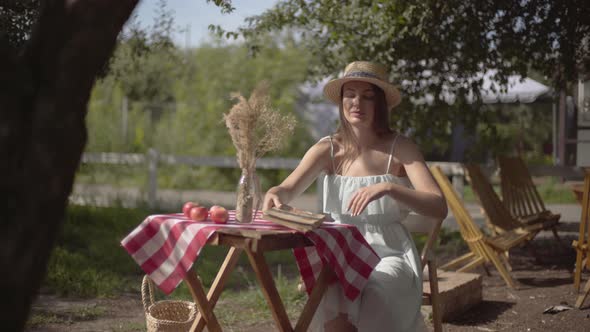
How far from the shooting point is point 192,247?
315 centimetres

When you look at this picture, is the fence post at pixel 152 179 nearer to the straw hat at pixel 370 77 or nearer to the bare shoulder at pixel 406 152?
the straw hat at pixel 370 77

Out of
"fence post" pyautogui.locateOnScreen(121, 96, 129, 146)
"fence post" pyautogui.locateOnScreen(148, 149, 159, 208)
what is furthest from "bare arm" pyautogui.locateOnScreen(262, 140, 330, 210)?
"fence post" pyautogui.locateOnScreen(121, 96, 129, 146)

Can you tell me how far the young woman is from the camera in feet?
11.8

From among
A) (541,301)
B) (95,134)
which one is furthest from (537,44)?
(95,134)

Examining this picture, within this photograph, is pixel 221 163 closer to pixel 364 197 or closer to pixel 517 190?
pixel 517 190

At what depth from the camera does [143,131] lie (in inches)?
751

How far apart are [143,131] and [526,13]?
13.1m

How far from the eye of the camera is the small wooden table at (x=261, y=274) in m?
3.07

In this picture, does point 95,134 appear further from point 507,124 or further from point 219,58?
point 507,124

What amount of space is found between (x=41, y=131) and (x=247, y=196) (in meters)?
1.68

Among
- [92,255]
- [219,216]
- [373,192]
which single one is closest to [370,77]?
[373,192]

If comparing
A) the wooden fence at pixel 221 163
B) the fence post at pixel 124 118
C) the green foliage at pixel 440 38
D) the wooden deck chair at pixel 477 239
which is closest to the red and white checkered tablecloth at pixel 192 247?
the wooden deck chair at pixel 477 239

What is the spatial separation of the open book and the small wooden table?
0.05 m

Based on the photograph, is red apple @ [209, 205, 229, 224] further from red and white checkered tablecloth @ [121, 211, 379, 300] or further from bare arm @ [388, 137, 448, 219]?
bare arm @ [388, 137, 448, 219]
